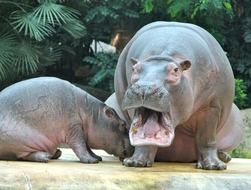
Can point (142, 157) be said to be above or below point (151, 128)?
below

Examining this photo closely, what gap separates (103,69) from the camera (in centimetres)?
1005

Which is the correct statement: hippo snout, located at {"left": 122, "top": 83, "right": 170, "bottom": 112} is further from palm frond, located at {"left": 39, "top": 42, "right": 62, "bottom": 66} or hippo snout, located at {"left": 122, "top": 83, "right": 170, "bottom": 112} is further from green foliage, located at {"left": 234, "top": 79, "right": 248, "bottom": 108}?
palm frond, located at {"left": 39, "top": 42, "right": 62, "bottom": 66}

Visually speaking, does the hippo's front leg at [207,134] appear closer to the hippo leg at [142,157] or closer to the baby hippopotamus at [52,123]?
the hippo leg at [142,157]

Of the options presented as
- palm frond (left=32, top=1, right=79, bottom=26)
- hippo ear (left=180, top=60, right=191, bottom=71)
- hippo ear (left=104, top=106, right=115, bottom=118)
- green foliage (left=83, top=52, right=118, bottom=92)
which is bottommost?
green foliage (left=83, top=52, right=118, bottom=92)

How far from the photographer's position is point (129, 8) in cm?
1018

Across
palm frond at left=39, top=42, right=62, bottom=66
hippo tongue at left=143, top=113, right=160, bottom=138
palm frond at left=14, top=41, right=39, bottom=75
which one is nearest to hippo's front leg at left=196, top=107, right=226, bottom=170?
hippo tongue at left=143, top=113, right=160, bottom=138

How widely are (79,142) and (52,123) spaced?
0.21 meters

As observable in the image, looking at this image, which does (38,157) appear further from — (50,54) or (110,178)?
(50,54)

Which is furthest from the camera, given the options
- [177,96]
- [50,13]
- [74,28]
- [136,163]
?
[74,28]

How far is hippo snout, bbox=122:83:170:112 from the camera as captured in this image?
3150 mm

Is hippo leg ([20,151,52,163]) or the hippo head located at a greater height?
the hippo head

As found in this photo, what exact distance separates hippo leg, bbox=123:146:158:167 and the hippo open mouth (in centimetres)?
48

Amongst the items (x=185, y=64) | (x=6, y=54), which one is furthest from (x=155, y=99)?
(x=6, y=54)

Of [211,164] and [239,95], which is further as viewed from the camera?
[239,95]
